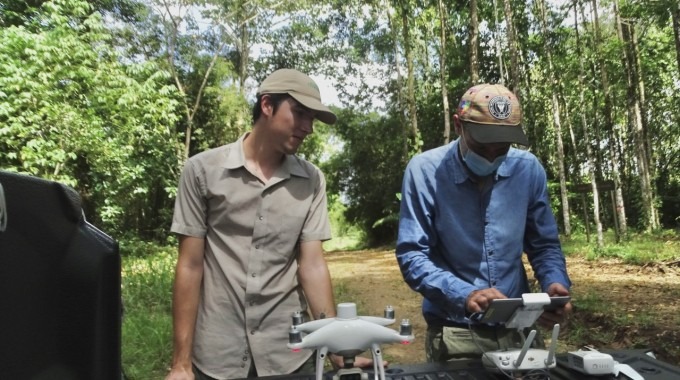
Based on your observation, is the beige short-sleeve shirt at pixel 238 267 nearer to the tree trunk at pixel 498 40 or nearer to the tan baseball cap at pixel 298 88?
the tan baseball cap at pixel 298 88

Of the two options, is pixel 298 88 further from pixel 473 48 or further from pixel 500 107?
pixel 473 48

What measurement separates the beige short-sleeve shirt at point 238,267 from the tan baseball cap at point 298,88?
267 millimetres

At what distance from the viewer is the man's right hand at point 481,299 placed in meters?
1.38

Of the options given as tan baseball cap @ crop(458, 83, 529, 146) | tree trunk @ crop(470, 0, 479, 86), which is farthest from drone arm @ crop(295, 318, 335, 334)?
tree trunk @ crop(470, 0, 479, 86)

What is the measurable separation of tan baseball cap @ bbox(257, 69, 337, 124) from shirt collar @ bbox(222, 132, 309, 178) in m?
0.19

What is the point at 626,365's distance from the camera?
4.26 feet

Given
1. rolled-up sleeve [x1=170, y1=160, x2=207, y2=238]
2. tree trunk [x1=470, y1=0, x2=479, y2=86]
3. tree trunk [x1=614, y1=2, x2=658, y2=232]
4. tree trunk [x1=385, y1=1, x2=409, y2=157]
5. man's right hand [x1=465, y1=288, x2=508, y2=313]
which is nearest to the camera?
man's right hand [x1=465, y1=288, x2=508, y2=313]

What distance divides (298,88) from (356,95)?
71.1ft

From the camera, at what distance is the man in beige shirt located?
65.9 inches

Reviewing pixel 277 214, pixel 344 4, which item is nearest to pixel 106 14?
pixel 344 4

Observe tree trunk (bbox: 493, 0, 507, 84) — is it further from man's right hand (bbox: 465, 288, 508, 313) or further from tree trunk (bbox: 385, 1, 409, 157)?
man's right hand (bbox: 465, 288, 508, 313)

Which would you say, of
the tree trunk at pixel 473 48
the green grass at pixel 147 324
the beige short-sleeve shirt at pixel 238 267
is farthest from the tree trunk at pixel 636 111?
the beige short-sleeve shirt at pixel 238 267

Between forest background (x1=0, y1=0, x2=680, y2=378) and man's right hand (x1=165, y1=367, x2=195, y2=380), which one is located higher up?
forest background (x1=0, y1=0, x2=680, y2=378)

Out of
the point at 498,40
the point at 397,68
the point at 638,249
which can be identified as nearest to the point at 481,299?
the point at 638,249
